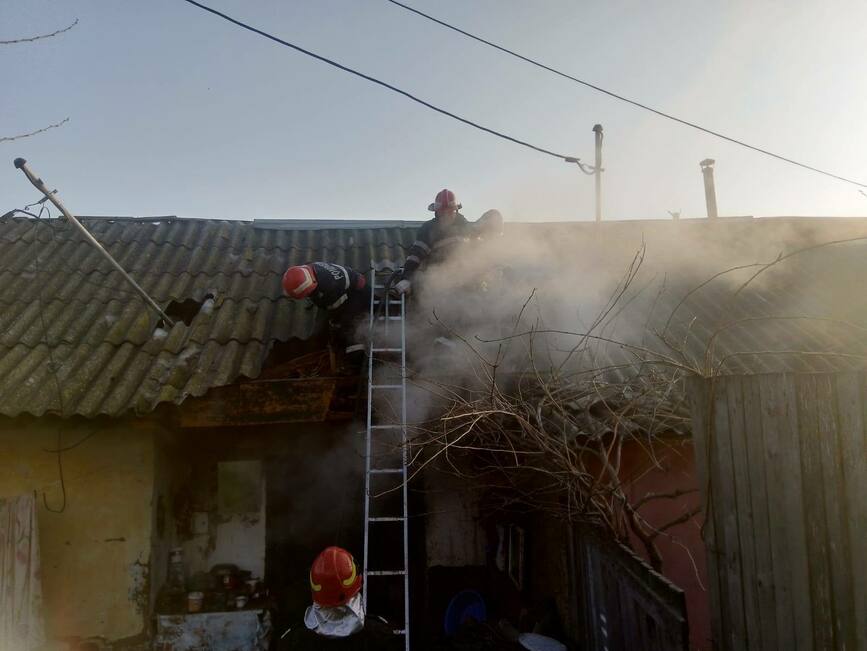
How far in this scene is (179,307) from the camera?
782 centimetres

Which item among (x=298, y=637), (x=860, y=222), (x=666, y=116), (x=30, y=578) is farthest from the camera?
(x=860, y=222)

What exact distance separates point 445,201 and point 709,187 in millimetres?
9129

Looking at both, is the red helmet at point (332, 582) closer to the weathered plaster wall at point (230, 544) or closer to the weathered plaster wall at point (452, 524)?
the weathered plaster wall at point (230, 544)

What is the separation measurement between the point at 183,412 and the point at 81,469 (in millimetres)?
1131

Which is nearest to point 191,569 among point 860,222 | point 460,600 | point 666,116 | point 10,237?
Result: point 460,600

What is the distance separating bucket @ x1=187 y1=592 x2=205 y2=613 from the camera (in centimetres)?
636

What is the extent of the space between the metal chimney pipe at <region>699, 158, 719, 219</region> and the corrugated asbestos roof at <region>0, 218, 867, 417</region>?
2.85m

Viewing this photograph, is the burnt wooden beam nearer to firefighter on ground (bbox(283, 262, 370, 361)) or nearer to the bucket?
firefighter on ground (bbox(283, 262, 370, 361))

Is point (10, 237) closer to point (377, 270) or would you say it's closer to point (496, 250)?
point (377, 270)

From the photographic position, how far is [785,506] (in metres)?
2.56

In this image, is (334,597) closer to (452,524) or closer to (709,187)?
(452,524)

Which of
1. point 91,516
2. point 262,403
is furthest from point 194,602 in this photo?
point 262,403

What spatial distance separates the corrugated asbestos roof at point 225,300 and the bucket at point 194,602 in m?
2.00

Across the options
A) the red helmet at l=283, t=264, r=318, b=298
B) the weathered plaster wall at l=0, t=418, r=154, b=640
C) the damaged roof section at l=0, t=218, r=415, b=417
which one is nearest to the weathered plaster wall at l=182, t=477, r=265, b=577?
the weathered plaster wall at l=0, t=418, r=154, b=640
